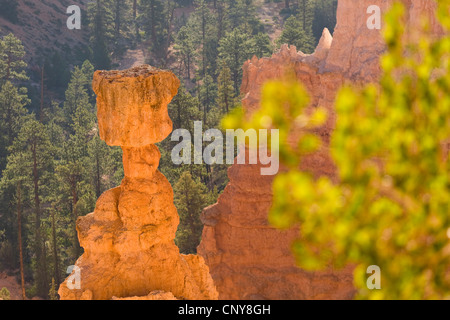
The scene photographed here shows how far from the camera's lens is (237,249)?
Result: 1944 centimetres

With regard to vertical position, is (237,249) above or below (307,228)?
below

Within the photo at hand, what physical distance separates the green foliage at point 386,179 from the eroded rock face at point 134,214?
702cm

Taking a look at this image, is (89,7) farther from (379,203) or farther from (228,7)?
(379,203)

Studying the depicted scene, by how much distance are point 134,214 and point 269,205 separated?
8.81 meters

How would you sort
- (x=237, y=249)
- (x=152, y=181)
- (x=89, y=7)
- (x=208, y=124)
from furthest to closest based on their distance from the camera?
(x=89, y=7)
(x=208, y=124)
(x=237, y=249)
(x=152, y=181)

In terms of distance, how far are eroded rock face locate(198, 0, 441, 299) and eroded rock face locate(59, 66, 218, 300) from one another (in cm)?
784

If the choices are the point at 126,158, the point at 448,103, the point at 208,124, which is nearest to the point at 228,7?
the point at 208,124

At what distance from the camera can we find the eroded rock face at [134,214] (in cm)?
1070

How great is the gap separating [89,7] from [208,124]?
19520 mm

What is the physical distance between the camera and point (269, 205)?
1942 cm

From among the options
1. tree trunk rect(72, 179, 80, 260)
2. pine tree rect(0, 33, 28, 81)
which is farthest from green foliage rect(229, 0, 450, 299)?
pine tree rect(0, 33, 28, 81)

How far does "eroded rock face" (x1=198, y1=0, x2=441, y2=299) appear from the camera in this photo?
18531 mm

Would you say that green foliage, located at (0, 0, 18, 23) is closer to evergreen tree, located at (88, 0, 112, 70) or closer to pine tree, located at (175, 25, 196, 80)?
evergreen tree, located at (88, 0, 112, 70)

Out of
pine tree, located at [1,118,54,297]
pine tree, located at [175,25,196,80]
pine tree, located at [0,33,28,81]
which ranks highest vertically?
pine tree, located at [175,25,196,80]
